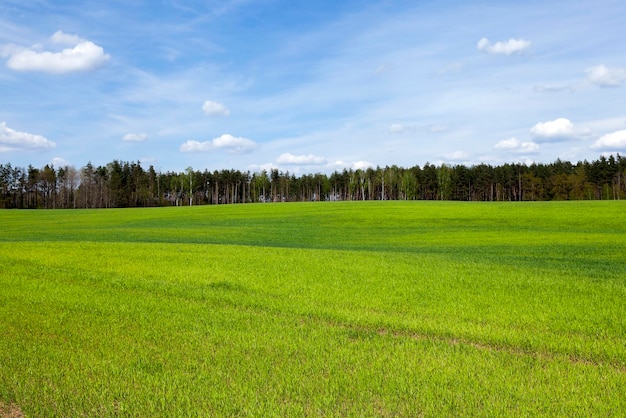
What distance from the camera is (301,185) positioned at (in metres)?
177

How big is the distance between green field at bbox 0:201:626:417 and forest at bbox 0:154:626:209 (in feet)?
419

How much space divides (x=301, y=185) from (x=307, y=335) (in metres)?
167

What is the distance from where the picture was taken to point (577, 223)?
42.3 metres

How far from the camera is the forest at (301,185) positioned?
437ft

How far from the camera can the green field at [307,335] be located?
674 cm

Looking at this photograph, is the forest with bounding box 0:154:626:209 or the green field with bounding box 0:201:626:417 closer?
the green field with bounding box 0:201:626:417

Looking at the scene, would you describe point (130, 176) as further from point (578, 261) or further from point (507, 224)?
point (578, 261)

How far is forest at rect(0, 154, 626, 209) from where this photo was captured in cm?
13312

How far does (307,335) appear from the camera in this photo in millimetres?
9766

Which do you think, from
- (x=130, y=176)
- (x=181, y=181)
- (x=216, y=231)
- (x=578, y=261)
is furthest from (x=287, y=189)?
(x=578, y=261)

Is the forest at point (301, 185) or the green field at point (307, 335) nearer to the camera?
the green field at point (307, 335)

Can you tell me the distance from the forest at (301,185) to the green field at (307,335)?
12785cm

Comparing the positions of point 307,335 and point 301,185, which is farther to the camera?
point 301,185

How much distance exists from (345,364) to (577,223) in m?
41.6
